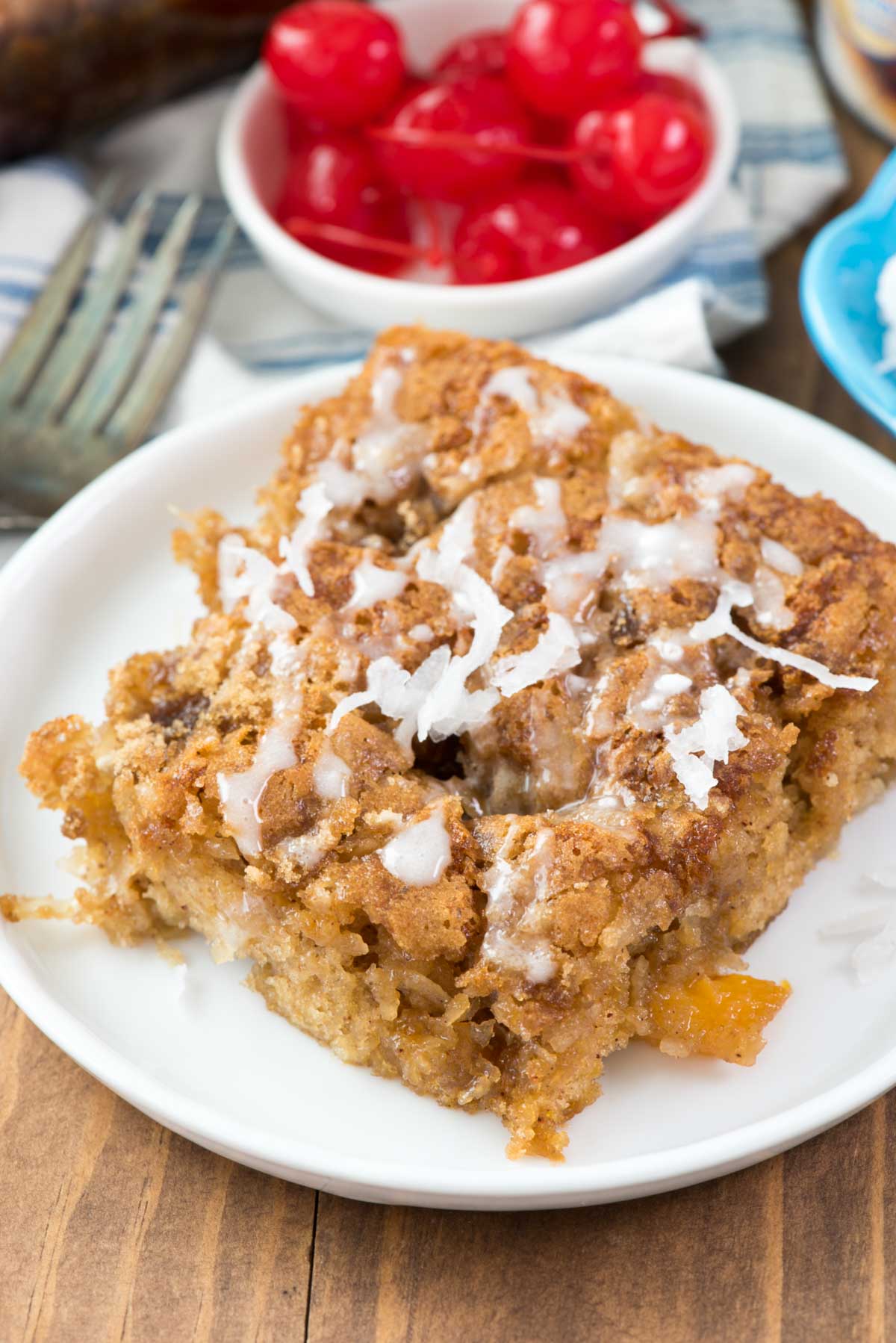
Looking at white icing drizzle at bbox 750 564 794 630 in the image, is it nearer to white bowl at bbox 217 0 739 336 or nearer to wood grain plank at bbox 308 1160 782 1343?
wood grain plank at bbox 308 1160 782 1343

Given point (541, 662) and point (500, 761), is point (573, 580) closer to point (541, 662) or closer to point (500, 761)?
point (541, 662)

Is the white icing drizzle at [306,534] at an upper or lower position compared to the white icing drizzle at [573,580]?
upper

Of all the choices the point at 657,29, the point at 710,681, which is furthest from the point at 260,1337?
the point at 657,29

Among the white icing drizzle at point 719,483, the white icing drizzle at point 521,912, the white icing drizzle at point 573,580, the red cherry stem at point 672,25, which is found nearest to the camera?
the white icing drizzle at point 521,912

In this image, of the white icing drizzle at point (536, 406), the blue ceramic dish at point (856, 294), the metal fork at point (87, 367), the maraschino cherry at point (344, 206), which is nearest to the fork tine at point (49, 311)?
the metal fork at point (87, 367)

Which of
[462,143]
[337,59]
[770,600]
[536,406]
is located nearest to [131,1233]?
[770,600]

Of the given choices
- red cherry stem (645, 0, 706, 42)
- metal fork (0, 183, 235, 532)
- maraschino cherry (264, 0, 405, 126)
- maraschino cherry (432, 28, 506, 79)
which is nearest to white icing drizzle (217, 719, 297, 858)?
metal fork (0, 183, 235, 532)

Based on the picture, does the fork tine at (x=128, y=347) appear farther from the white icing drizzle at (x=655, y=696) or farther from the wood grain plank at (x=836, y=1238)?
the wood grain plank at (x=836, y=1238)
